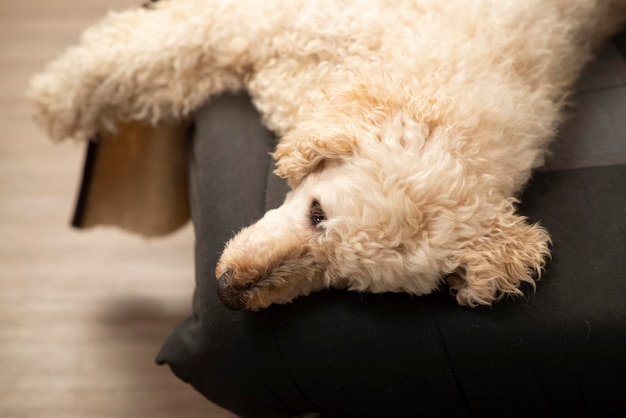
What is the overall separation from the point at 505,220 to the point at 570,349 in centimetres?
22

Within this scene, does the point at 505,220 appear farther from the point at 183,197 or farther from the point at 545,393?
the point at 183,197

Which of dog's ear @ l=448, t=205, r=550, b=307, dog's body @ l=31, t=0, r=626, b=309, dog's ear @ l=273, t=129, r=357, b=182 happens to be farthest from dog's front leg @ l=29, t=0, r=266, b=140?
dog's ear @ l=448, t=205, r=550, b=307

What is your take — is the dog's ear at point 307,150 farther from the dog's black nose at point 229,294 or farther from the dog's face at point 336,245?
the dog's black nose at point 229,294

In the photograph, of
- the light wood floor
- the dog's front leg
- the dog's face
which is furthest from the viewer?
the light wood floor

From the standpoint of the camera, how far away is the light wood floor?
4.88 feet

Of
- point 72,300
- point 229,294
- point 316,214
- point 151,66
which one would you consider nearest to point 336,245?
point 316,214

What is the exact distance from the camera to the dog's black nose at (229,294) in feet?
3.17

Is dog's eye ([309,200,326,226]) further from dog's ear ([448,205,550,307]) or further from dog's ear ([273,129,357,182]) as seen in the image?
dog's ear ([448,205,550,307])

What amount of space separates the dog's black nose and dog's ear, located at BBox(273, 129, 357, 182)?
19 cm

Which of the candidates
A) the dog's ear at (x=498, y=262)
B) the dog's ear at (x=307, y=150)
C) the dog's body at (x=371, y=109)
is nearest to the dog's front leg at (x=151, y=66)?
the dog's body at (x=371, y=109)

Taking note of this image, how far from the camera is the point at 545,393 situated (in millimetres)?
1005

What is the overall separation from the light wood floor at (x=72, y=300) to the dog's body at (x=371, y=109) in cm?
51

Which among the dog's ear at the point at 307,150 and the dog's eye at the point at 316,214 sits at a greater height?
the dog's ear at the point at 307,150

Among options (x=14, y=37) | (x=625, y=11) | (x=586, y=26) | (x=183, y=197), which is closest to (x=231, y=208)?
(x=183, y=197)
